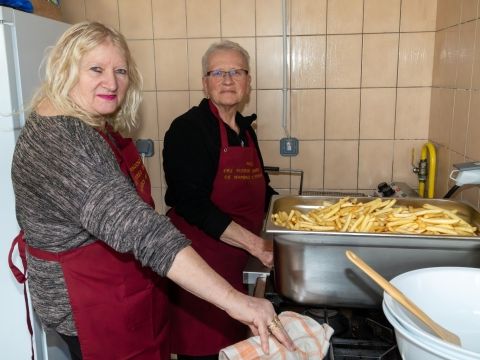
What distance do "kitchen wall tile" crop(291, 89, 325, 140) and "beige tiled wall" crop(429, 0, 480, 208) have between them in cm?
50

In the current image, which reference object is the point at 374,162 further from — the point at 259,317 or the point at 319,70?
the point at 259,317

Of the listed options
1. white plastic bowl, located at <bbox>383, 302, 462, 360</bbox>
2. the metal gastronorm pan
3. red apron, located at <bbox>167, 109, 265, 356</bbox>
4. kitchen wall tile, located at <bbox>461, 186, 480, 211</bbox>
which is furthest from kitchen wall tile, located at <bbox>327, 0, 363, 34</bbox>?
white plastic bowl, located at <bbox>383, 302, 462, 360</bbox>

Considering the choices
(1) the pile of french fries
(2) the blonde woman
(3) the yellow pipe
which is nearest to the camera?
(2) the blonde woman

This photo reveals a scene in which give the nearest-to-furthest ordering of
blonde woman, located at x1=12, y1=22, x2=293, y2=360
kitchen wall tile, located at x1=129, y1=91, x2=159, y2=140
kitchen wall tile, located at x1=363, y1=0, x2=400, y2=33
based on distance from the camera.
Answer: blonde woman, located at x1=12, y1=22, x2=293, y2=360, kitchen wall tile, located at x1=363, y1=0, x2=400, y2=33, kitchen wall tile, located at x1=129, y1=91, x2=159, y2=140

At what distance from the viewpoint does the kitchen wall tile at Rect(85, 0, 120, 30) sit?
2.19 meters

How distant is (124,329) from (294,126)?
135cm

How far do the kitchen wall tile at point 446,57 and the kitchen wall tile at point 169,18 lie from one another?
3.79 feet

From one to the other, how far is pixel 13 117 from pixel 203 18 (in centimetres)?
103

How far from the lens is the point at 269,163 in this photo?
2.24m

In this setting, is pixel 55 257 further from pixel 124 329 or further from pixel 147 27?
pixel 147 27

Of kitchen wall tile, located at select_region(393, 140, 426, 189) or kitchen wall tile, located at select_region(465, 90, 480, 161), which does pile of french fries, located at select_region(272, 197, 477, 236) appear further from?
kitchen wall tile, located at select_region(393, 140, 426, 189)

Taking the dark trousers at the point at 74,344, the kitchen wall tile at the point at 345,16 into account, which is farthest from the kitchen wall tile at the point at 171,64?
the dark trousers at the point at 74,344

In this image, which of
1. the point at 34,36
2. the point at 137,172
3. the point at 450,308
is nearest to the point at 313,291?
the point at 450,308

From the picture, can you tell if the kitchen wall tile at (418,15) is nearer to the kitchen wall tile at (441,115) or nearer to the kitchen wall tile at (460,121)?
the kitchen wall tile at (441,115)
